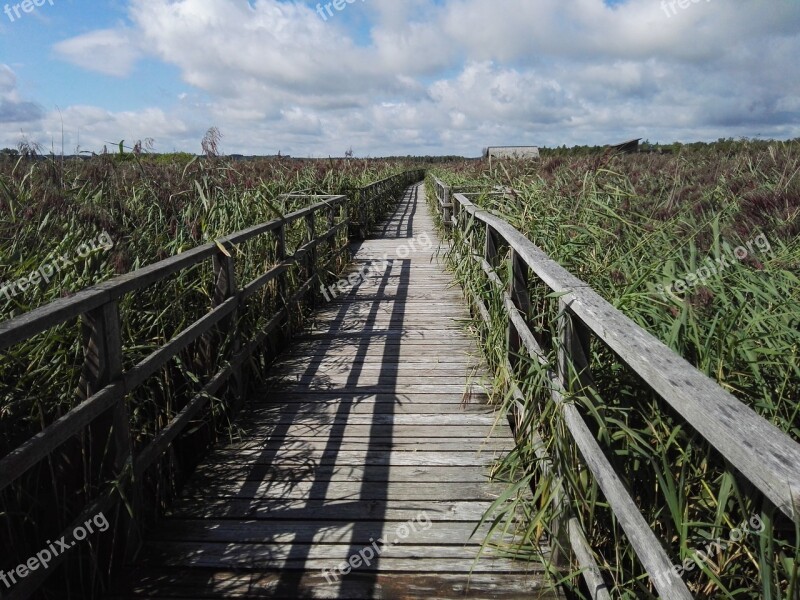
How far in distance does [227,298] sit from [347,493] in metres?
1.46

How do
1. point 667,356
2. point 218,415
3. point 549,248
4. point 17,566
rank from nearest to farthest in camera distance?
point 667,356, point 17,566, point 218,415, point 549,248

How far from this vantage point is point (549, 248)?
4.12 metres

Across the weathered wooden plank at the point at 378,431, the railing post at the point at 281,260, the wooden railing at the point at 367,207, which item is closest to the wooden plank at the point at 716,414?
the weathered wooden plank at the point at 378,431

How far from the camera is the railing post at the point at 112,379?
227 cm

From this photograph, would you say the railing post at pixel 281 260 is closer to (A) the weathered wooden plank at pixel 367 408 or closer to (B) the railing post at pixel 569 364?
(A) the weathered wooden plank at pixel 367 408

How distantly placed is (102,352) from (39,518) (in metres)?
0.62

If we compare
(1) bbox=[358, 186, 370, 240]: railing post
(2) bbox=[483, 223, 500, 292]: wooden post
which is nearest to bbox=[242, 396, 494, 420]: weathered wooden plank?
(2) bbox=[483, 223, 500, 292]: wooden post

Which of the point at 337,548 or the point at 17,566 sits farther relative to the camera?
the point at 337,548

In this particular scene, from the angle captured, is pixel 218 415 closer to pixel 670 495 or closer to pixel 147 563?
pixel 147 563

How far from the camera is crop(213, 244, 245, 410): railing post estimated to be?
3775 mm

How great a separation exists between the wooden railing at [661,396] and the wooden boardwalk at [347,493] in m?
0.51

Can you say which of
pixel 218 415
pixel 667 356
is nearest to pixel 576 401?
pixel 667 356

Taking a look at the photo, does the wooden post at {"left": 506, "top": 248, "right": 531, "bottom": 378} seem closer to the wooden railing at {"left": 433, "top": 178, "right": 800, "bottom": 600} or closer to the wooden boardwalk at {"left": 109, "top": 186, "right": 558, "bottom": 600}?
the wooden railing at {"left": 433, "top": 178, "right": 800, "bottom": 600}

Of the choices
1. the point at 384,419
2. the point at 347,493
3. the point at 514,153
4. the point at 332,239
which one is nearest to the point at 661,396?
the point at 347,493
